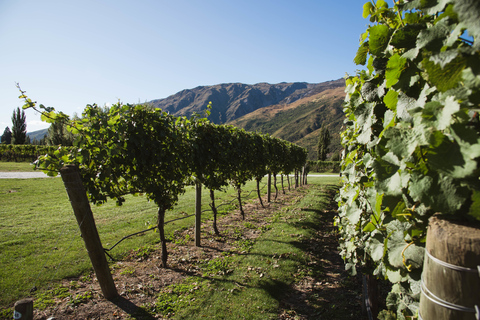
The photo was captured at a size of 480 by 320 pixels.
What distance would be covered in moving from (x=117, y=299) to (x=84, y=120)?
332 centimetres

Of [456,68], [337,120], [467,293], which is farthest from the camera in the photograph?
[337,120]

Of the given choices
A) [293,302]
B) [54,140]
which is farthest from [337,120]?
[293,302]

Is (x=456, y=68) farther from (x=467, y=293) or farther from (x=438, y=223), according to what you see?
(x=467, y=293)

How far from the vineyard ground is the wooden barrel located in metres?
4.03

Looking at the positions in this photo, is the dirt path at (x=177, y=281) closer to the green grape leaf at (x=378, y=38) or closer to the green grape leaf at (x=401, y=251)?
the green grape leaf at (x=401, y=251)

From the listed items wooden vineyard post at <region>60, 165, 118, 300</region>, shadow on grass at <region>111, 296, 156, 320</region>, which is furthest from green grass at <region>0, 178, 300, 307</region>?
shadow on grass at <region>111, 296, 156, 320</region>

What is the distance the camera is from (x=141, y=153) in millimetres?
5043

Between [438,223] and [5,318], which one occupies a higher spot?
[438,223]

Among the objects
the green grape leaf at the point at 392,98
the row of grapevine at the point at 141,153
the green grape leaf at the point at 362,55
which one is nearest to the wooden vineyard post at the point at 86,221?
the row of grapevine at the point at 141,153

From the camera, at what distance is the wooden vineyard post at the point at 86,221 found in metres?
3.85

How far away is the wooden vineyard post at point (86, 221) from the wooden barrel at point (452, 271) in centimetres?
445

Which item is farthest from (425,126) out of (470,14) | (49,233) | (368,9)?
(49,233)

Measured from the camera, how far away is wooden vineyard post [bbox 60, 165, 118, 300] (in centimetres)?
385

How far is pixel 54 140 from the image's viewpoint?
35.3 m
